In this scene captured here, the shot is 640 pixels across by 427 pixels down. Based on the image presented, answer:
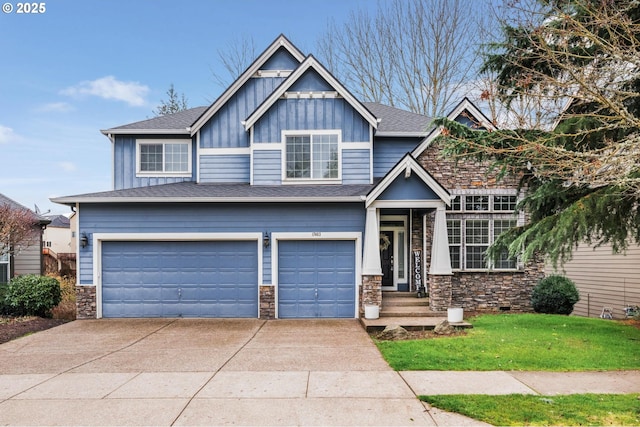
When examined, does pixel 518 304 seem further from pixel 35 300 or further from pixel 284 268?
pixel 35 300

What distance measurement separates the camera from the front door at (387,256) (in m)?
13.7

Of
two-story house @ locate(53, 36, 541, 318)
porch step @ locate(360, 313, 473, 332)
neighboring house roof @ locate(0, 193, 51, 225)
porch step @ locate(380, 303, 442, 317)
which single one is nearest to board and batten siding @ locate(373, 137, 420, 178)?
two-story house @ locate(53, 36, 541, 318)

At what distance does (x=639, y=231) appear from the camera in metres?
8.77

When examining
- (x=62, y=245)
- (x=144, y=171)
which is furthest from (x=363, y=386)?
(x=62, y=245)

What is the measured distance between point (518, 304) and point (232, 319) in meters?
8.93

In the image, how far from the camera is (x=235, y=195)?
1243 centimetres

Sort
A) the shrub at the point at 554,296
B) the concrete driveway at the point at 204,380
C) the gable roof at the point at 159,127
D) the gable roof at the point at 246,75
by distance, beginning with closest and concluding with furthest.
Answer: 1. the concrete driveway at the point at 204,380
2. the shrub at the point at 554,296
3. the gable roof at the point at 246,75
4. the gable roof at the point at 159,127

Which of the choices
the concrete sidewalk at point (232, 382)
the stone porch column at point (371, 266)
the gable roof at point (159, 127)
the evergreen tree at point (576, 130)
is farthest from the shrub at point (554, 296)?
the gable roof at point (159, 127)

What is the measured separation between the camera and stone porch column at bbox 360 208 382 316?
11695 mm

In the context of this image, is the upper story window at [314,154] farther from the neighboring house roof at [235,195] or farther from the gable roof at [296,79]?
the gable roof at [296,79]

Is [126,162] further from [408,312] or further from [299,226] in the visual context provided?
[408,312]

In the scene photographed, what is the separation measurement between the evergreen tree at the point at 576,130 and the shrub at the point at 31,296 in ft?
40.0

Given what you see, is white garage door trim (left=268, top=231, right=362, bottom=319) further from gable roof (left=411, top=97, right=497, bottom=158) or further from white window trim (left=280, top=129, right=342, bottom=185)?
gable roof (left=411, top=97, right=497, bottom=158)

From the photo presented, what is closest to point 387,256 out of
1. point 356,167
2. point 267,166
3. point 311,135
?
point 356,167
